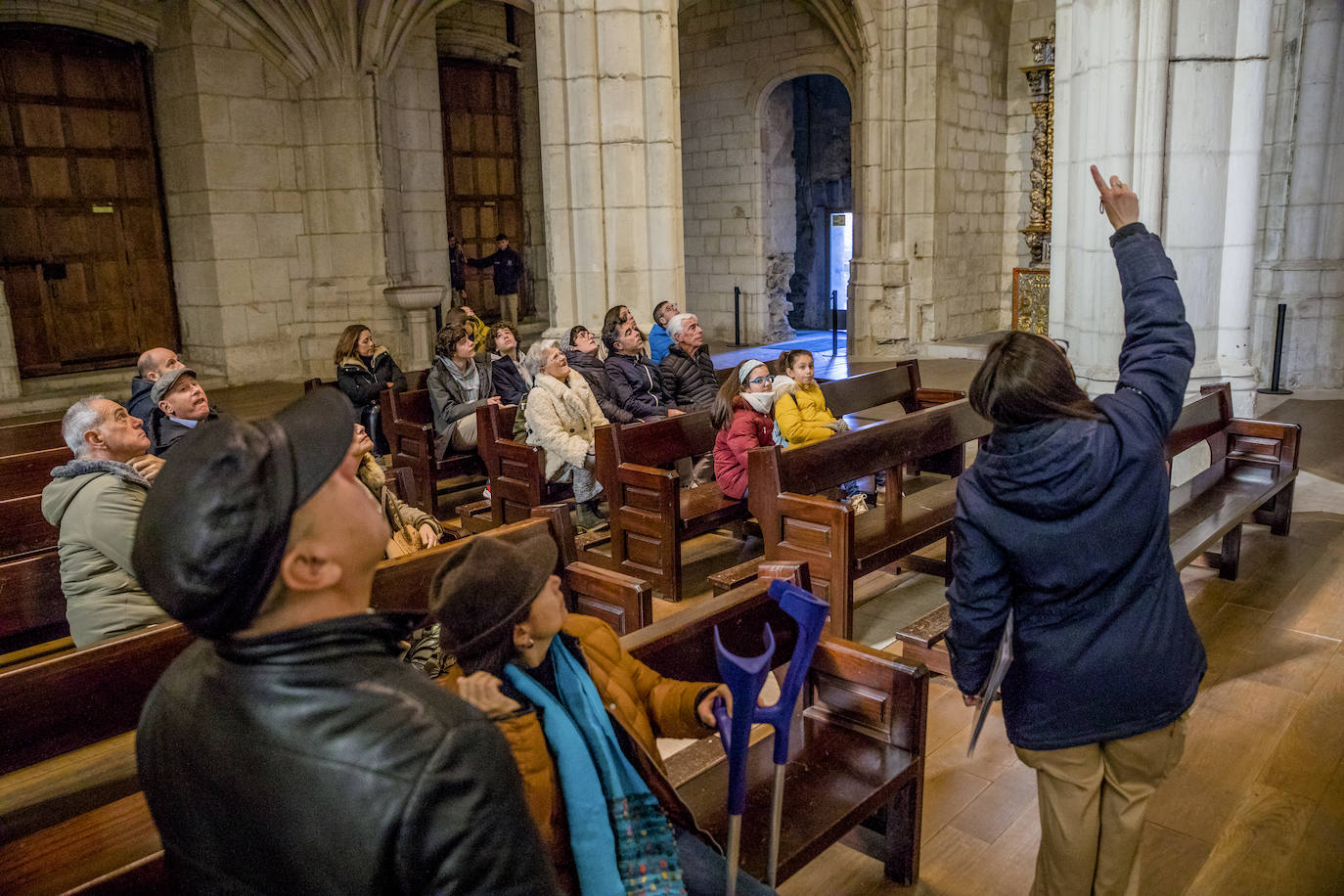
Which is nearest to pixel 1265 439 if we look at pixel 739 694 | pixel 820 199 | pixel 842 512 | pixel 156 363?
pixel 842 512

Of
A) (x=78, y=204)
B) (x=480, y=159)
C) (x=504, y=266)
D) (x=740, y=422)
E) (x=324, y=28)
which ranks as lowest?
(x=740, y=422)

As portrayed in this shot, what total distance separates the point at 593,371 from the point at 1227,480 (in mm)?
3747

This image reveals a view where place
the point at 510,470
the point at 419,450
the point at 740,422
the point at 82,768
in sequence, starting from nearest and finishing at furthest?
the point at 82,768, the point at 740,422, the point at 510,470, the point at 419,450

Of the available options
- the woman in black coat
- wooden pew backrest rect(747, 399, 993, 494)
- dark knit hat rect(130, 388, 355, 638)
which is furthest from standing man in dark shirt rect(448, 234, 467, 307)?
dark knit hat rect(130, 388, 355, 638)

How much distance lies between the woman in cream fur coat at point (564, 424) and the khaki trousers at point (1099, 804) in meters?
3.69

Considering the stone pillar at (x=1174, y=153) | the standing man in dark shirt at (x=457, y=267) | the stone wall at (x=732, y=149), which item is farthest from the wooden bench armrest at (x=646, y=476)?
the stone wall at (x=732, y=149)

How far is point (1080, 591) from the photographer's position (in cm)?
211

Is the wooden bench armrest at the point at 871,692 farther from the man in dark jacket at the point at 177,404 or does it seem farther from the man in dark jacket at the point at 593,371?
the man in dark jacket at the point at 593,371

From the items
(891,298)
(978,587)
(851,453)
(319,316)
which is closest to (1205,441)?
(851,453)

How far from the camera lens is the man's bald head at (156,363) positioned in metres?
5.34

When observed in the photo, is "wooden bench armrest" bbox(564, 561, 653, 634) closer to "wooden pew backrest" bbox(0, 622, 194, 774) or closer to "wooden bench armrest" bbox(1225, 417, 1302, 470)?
"wooden pew backrest" bbox(0, 622, 194, 774)

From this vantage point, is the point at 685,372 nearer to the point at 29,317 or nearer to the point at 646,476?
the point at 646,476

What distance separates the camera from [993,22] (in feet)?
43.5

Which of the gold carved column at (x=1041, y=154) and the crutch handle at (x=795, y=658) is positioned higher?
the gold carved column at (x=1041, y=154)
